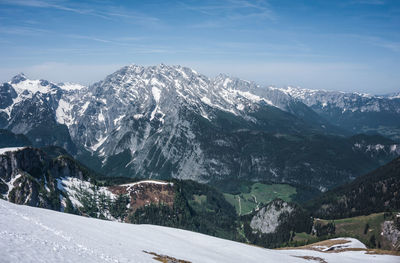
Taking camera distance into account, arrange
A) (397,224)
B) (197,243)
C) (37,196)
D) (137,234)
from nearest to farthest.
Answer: (137,234) < (197,243) < (397,224) < (37,196)

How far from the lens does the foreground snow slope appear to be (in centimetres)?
3703

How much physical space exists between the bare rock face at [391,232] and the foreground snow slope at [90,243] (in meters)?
135

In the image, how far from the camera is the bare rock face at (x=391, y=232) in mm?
171550

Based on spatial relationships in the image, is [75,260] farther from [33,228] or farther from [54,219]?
[54,219]

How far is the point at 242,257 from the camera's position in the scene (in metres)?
70.2

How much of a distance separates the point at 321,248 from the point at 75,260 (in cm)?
11167

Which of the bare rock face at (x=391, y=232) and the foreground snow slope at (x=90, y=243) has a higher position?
the foreground snow slope at (x=90, y=243)

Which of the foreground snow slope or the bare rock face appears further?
the bare rock face

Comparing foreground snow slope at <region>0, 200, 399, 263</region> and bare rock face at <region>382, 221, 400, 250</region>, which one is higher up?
foreground snow slope at <region>0, 200, 399, 263</region>

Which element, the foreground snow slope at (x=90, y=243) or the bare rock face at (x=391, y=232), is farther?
the bare rock face at (x=391, y=232)

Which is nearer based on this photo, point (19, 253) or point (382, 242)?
point (19, 253)

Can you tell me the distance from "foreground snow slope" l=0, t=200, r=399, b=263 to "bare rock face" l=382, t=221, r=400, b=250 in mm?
135015

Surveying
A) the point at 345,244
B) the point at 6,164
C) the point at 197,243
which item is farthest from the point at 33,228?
the point at 6,164

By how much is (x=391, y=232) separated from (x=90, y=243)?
191 metres
